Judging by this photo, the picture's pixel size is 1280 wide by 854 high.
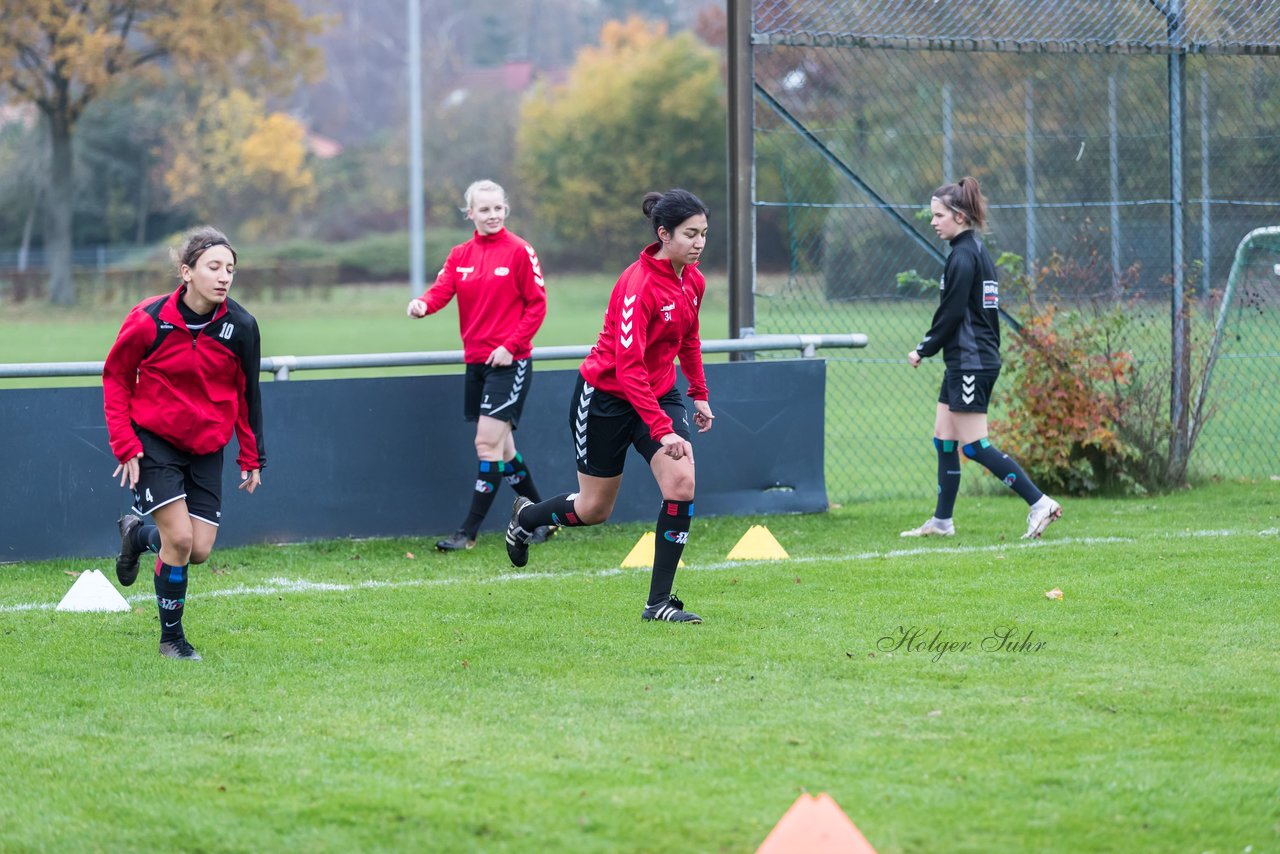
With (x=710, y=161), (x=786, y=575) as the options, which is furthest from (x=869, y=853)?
(x=710, y=161)

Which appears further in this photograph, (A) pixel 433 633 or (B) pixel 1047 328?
(B) pixel 1047 328

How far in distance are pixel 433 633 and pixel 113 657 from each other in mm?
1277

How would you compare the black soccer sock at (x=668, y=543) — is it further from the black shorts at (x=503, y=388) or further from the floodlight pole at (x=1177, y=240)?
the floodlight pole at (x=1177, y=240)

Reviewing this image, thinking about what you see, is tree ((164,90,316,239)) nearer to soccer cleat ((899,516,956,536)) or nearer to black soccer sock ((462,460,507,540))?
black soccer sock ((462,460,507,540))

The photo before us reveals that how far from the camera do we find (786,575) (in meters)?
7.61

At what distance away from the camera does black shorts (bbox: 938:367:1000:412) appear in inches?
338

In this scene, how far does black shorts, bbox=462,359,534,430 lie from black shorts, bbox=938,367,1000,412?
2411mm

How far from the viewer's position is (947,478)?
346 inches

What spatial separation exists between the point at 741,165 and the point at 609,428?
373cm

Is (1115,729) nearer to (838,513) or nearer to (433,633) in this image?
(433,633)

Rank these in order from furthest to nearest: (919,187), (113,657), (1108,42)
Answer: (919,187)
(1108,42)
(113,657)

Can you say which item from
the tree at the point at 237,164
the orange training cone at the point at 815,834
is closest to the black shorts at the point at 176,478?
the orange training cone at the point at 815,834

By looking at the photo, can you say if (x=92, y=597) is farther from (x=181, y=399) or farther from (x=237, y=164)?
(x=237, y=164)

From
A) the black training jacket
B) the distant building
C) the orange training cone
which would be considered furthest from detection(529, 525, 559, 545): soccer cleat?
the distant building
